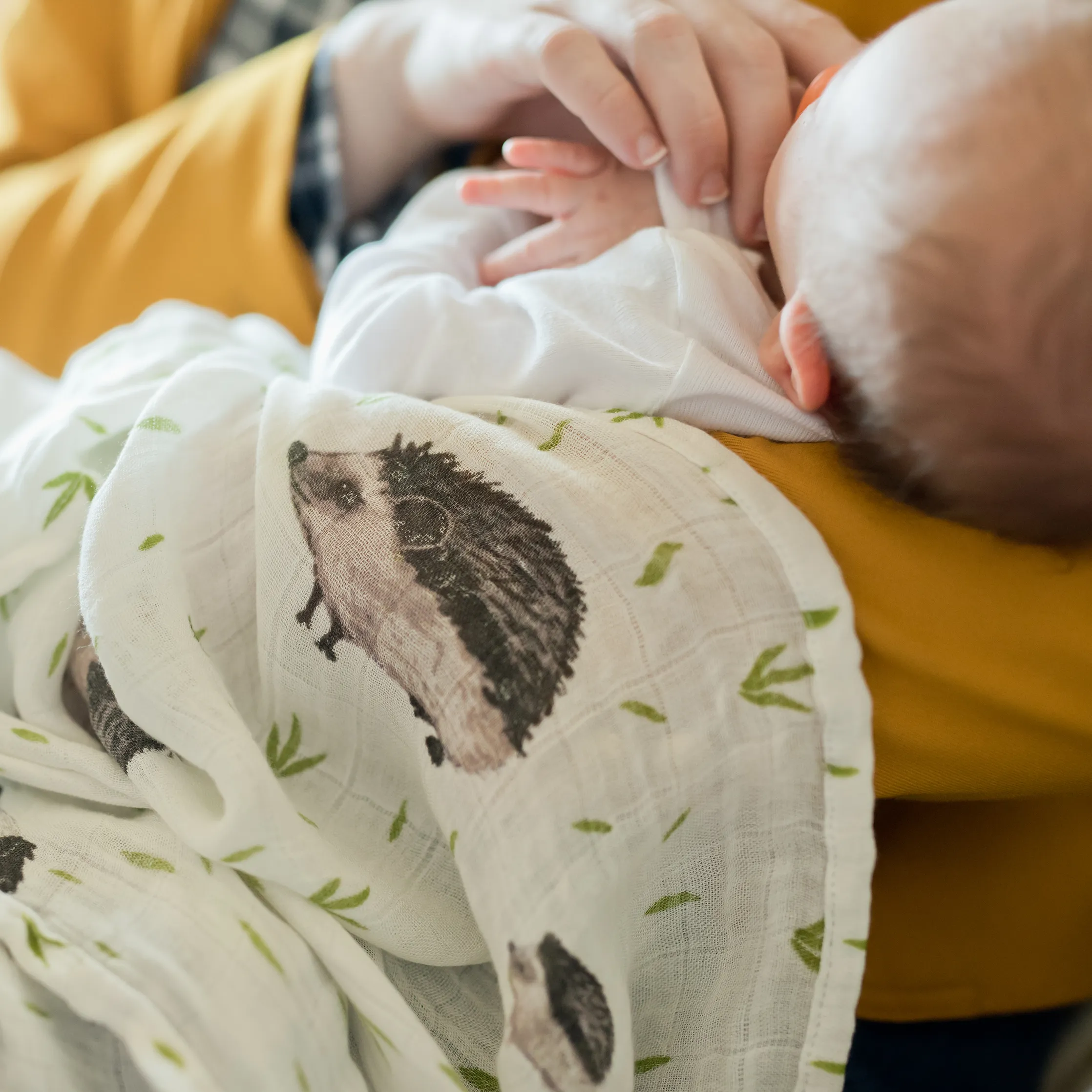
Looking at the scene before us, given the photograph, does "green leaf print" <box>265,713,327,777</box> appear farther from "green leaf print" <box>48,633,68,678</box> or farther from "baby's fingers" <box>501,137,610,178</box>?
"baby's fingers" <box>501,137,610,178</box>

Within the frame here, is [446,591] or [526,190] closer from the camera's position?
[446,591]

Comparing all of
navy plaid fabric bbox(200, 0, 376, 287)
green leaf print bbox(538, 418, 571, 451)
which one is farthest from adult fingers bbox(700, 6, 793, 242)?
navy plaid fabric bbox(200, 0, 376, 287)

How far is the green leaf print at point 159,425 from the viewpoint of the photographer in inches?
20.5

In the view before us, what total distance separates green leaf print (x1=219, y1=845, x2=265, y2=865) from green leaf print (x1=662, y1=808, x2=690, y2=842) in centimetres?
18

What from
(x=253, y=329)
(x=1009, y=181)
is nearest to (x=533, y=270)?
(x=253, y=329)

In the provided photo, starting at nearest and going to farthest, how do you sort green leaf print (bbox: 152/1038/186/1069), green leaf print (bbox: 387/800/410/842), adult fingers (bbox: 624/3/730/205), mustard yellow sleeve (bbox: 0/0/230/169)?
1. green leaf print (bbox: 152/1038/186/1069)
2. green leaf print (bbox: 387/800/410/842)
3. adult fingers (bbox: 624/3/730/205)
4. mustard yellow sleeve (bbox: 0/0/230/169)

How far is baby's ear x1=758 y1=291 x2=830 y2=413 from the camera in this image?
504 millimetres

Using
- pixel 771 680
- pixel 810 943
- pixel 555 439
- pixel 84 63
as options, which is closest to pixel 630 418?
pixel 555 439

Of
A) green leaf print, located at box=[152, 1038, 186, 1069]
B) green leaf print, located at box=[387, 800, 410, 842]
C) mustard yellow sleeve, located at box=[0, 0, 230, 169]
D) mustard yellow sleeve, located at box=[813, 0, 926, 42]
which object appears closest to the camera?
green leaf print, located at box=[152, 1038, 186, 1069]

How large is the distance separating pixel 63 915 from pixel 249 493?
0.72 feet

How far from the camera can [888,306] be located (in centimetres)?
47

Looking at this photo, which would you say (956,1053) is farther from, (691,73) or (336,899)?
(691,73)

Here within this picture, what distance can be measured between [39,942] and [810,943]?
352mm

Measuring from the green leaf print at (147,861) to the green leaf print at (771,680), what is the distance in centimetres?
28
